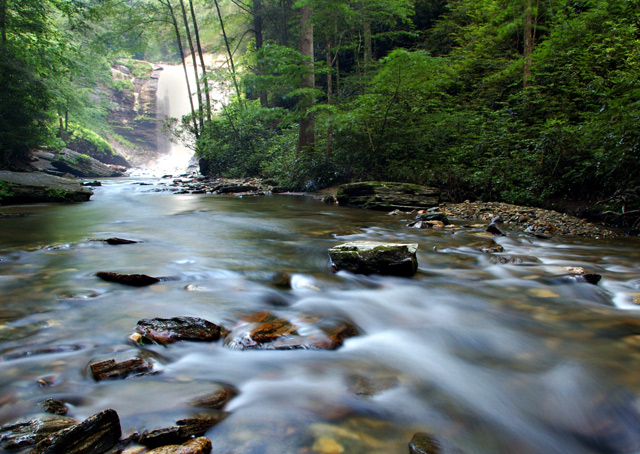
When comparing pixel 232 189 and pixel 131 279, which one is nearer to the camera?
pixel 131 279

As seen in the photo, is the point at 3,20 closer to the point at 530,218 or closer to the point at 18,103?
the point at 18,103

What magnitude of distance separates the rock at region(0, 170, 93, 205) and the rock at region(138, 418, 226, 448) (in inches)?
400

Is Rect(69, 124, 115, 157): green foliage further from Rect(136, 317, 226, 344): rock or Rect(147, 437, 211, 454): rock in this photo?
Rect(147, 437, 211, 454): rock

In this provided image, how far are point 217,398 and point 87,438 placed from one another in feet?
1.83

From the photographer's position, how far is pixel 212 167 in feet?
66.2

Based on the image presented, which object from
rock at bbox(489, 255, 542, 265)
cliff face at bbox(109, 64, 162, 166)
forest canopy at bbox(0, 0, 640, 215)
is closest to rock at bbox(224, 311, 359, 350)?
rock at bbox(489, 255, 542, 265)

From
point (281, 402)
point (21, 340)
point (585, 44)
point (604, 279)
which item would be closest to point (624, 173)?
point (604, 279)

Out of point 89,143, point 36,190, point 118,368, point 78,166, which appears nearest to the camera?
point 118,368

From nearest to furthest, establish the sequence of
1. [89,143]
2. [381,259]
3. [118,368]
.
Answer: [118,368], [381,259], [89,143]

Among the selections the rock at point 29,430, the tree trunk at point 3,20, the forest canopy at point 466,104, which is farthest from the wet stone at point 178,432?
the tree trunk at point 3,20

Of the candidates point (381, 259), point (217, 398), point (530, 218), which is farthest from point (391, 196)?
point (217, 398)

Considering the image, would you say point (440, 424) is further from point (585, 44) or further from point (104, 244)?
point (585, 44)

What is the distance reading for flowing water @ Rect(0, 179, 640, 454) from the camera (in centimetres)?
155

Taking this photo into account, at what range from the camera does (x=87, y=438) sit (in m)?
1.25
